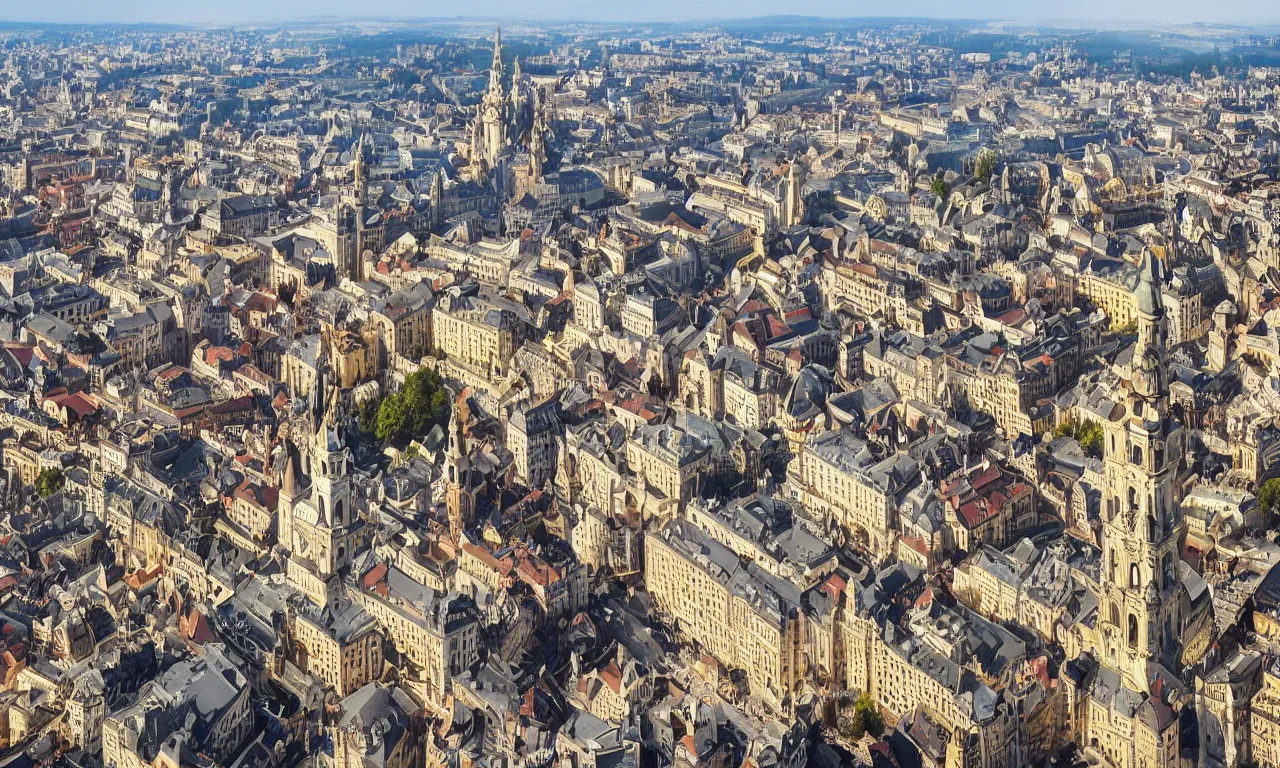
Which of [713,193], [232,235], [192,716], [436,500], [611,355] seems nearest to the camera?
[192,716]

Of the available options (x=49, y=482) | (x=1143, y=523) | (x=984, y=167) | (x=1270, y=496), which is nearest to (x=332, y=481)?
(x=49, y=482)

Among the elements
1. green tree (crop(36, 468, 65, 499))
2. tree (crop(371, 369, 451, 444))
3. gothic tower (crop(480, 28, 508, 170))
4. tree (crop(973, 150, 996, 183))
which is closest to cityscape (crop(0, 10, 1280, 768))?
tree (crop(371, 369, 451, 444))

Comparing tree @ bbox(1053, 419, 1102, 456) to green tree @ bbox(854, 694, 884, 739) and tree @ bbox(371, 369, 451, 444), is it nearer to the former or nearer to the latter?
green tree @ bbox(854, 694, 884, 739)

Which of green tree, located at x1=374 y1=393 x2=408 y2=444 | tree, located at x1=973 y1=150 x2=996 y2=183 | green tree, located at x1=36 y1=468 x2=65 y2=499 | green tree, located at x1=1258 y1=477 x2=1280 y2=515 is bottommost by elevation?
green tree, located at x1=36 y1=468 x2=65 y2=499

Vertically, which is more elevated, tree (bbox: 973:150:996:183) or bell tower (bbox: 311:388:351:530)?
tree (bbox: 973:150:996:183)

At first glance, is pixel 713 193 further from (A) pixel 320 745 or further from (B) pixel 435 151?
(A) pixel 320 745

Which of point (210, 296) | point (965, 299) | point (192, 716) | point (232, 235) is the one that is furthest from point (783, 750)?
point (232, 235)
